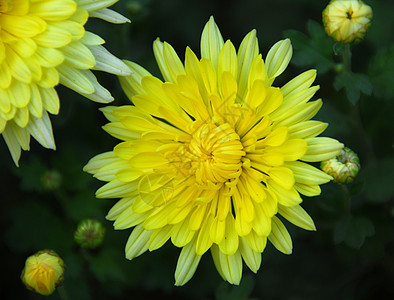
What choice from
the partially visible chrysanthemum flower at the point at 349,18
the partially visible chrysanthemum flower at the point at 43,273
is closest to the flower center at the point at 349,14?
the partially visible chrysanthemum flower at the point at 349,18

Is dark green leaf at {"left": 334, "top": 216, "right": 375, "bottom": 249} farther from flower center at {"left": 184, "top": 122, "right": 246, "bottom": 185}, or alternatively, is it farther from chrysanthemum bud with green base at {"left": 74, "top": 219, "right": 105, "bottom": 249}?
chrysanthemum bud with green base at {"left": 74, "top": 219, "right": 105, "bottom": 249}

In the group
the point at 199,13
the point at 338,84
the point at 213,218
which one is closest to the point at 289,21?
the point at 199,13

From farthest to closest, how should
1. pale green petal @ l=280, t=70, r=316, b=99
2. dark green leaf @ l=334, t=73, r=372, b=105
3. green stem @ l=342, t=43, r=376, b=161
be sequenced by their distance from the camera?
green stem @ l=342, t=43, r=376, b=161, dark green leaf @ l=334, t=73, r=372, b=105, pale green petal @ l=280, t=70, r=316, b=99

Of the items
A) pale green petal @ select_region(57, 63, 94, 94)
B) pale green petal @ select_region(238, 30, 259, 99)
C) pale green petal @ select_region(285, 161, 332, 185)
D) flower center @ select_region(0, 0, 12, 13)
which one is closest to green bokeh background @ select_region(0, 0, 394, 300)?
pale green petal @ select_region(238, 30, 259, 99)

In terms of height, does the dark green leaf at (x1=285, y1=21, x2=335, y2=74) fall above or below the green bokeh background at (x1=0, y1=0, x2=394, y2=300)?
above

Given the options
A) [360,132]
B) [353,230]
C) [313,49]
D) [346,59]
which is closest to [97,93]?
[313,49]

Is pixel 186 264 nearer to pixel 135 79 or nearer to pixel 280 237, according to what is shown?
pixel 280 237

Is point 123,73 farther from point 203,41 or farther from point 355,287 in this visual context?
point 355,287
